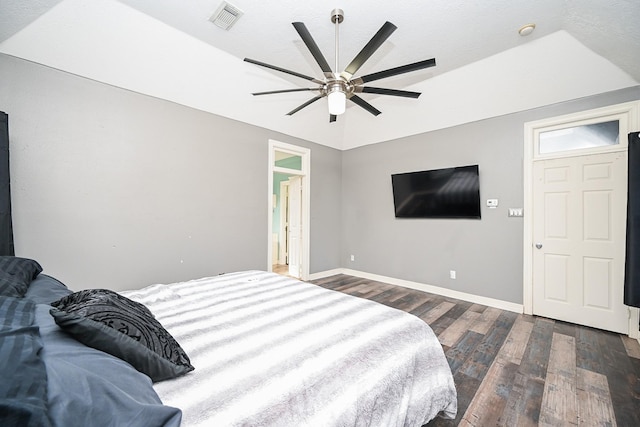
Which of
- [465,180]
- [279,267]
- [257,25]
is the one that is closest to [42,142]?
[257,25]

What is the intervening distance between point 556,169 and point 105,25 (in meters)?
5.22

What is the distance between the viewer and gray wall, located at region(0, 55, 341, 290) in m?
2.43

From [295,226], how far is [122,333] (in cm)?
427

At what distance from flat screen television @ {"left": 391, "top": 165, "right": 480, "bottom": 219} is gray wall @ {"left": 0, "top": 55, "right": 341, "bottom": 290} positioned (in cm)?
247

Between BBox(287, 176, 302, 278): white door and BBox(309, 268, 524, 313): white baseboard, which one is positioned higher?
BBox(287, 176, 302, 278): white door

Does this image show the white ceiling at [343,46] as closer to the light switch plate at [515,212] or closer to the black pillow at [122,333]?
the light switch plate at [515,212]

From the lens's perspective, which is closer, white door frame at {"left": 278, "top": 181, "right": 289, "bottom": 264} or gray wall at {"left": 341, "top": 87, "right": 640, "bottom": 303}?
gray wall at {"left": 341, "top": 87, "right": 640, "bottom": 303}

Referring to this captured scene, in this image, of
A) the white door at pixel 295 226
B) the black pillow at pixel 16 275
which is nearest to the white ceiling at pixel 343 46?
the white door at pixel 295 226

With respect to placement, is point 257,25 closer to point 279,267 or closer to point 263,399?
point 263,399

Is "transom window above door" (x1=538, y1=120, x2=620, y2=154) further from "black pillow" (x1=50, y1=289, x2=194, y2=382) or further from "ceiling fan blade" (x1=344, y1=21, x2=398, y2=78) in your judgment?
"black pillow" (x1=50, y1=289, x2=194, y2=382)

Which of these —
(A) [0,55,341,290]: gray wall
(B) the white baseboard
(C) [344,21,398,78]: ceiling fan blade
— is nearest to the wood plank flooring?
(B) the white baseboard

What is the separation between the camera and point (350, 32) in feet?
8.64

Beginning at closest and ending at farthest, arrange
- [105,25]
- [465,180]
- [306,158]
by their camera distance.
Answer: [105,25], [465,180], [306,158]

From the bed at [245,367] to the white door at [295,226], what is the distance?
3134mm
